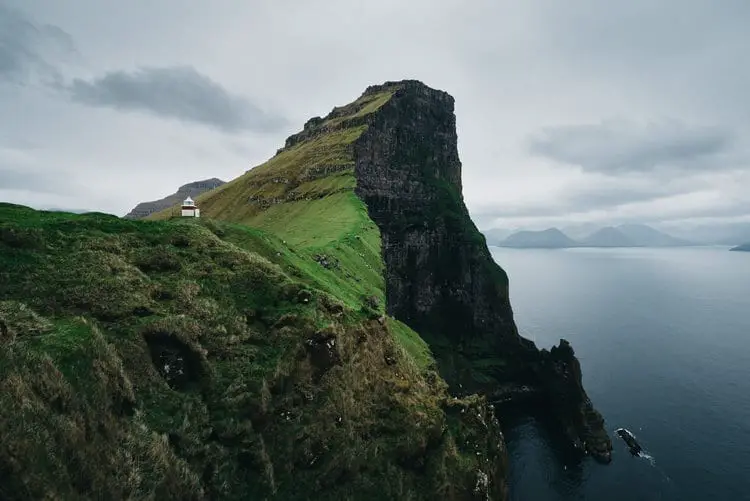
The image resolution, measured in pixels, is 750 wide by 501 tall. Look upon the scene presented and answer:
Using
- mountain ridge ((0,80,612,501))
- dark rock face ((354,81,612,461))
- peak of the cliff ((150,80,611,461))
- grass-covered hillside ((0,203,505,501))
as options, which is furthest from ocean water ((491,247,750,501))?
Result: grass-covered hillside ((0,203,505,501))

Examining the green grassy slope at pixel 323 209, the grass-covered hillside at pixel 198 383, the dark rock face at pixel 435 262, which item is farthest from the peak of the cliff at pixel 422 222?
the grass-covered hillside at pixel 198 383

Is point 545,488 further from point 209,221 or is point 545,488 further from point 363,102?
point 363,102

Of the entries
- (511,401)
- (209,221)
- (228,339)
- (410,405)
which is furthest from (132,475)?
(511,401)

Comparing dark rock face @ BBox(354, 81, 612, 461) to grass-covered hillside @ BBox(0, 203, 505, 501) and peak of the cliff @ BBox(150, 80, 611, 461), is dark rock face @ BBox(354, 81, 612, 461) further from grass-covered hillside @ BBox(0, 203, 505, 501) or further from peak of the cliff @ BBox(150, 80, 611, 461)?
grass-covered hillside @ BBox(0, 203, 505, 501)

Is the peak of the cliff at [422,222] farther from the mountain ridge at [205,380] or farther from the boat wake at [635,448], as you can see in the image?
the mountain ridge at [205,380]

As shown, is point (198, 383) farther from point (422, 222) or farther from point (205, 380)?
point (422, 222)

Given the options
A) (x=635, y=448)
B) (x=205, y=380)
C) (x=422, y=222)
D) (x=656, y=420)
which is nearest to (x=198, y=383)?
(x=205, y=380)

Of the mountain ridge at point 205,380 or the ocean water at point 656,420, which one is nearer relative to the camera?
the mountain ridge at point 205,380
